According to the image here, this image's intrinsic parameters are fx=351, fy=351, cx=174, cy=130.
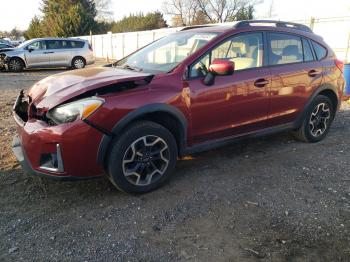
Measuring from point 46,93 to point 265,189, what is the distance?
254 centimetres

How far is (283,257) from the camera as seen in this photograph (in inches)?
Result: 109

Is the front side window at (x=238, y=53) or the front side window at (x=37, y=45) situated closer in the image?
the front side window at (x=238, y=53)

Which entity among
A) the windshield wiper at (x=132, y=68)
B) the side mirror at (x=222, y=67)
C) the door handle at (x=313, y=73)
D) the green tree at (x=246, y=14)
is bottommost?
the door handle at (x=313, y=73)

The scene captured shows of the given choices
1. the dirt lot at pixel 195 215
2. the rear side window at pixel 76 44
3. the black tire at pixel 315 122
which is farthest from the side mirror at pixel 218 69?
the rear side window at pixel 76 44

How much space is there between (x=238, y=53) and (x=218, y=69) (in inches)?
27.2

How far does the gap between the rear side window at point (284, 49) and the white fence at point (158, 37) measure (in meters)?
1.58

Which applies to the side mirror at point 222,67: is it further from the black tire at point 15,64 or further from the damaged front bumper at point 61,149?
the black tire at point 15,64

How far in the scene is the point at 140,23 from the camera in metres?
48.5

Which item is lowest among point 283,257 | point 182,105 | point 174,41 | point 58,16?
point 283,257

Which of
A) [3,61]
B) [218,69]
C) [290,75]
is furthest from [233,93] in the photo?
[3,61]

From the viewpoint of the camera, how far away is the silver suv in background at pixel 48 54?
16281 mm

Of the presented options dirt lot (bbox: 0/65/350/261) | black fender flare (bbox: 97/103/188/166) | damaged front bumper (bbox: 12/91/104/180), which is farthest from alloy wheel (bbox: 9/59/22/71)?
black fender flare (bbox: 97/103/188/166)

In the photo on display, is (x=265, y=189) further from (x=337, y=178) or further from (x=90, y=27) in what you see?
(x=90, y=27)

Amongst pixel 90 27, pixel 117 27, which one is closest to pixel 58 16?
pixel 90 27
